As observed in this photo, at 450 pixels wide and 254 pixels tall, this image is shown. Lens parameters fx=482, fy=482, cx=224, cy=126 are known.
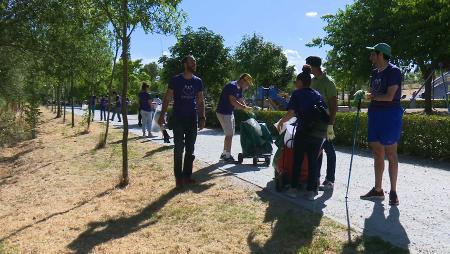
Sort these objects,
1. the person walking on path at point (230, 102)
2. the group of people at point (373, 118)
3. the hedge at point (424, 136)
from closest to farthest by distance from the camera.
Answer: the group of people at point (373, 118), the person walking on path at point (230, 102), the hedge at point (424, 136)

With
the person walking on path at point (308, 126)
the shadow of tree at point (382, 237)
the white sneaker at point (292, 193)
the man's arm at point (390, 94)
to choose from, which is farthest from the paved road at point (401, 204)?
the man's arm at point (390, 94)

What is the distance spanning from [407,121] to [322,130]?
528 centimetres

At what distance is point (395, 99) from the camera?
5.45 meters

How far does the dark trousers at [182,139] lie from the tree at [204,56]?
14.5 m

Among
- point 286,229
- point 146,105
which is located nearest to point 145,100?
point 146,105

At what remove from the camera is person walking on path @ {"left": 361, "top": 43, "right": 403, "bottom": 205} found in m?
5.39

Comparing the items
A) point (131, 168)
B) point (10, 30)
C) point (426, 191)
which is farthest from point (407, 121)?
point (10, 30)

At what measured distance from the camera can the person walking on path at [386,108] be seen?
5.39m

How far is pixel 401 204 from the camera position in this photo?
5.76 m

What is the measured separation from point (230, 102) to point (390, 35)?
18.3 meters

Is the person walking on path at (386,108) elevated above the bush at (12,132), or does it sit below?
above

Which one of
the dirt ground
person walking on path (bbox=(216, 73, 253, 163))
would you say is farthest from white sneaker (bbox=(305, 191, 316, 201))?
person walking on path (bbox=(216, 73, 253, 163))

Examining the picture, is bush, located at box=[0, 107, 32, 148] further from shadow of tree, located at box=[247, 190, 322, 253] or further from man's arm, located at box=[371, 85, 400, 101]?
man's arm, located at box=[371, 85, 400, 101]

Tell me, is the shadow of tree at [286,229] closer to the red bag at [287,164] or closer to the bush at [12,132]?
the red bag at [287,164]
